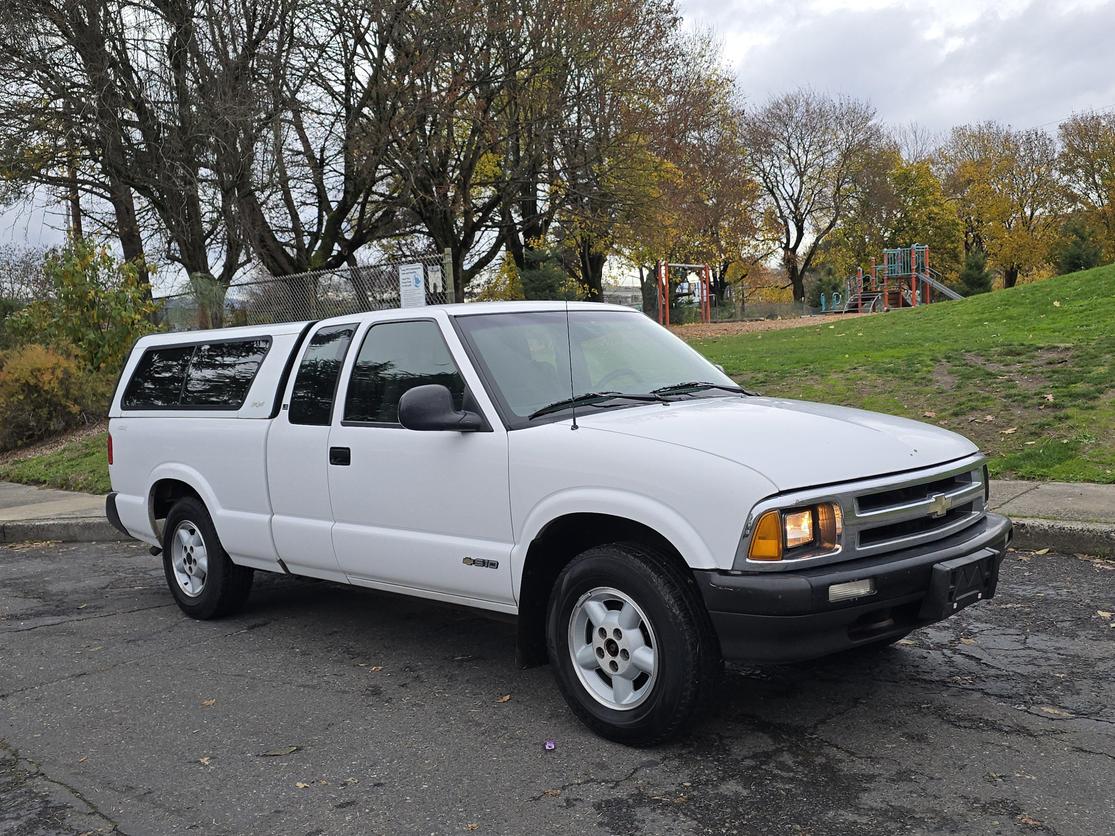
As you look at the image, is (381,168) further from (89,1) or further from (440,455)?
(440,455)

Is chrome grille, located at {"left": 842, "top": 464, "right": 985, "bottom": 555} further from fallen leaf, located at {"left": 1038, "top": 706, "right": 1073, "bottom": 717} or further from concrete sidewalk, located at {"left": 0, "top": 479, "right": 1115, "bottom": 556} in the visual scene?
concrete sidewalk, located at {"left": 0, "top": 479, "right": 1115, "bottom": 556}

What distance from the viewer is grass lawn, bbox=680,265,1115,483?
363 inches

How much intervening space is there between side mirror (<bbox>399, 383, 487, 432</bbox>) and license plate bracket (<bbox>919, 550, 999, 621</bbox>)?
199cm

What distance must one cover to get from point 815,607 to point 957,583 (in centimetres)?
72

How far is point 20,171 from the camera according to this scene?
61.4 feet

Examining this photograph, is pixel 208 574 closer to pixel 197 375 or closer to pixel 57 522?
pixel 197 375

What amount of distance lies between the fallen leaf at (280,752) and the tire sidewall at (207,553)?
2.25 meters

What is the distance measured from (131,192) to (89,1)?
11.6 feet

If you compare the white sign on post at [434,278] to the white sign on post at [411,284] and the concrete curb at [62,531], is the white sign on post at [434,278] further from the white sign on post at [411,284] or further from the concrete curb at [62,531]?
the concrete curb at [62,531]

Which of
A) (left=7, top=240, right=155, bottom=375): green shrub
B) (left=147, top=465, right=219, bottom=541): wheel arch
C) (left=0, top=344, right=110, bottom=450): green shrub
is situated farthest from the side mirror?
(left=7, top=240, right=155, bottom=375): green shrub

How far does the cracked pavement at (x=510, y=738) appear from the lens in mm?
3535

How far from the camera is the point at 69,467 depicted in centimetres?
1388

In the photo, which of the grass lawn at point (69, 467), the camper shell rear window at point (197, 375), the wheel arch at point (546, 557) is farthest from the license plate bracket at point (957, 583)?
the grass lawn at point (69, 467)

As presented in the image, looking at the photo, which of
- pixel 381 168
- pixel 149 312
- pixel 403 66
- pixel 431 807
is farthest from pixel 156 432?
pixel 381 168
